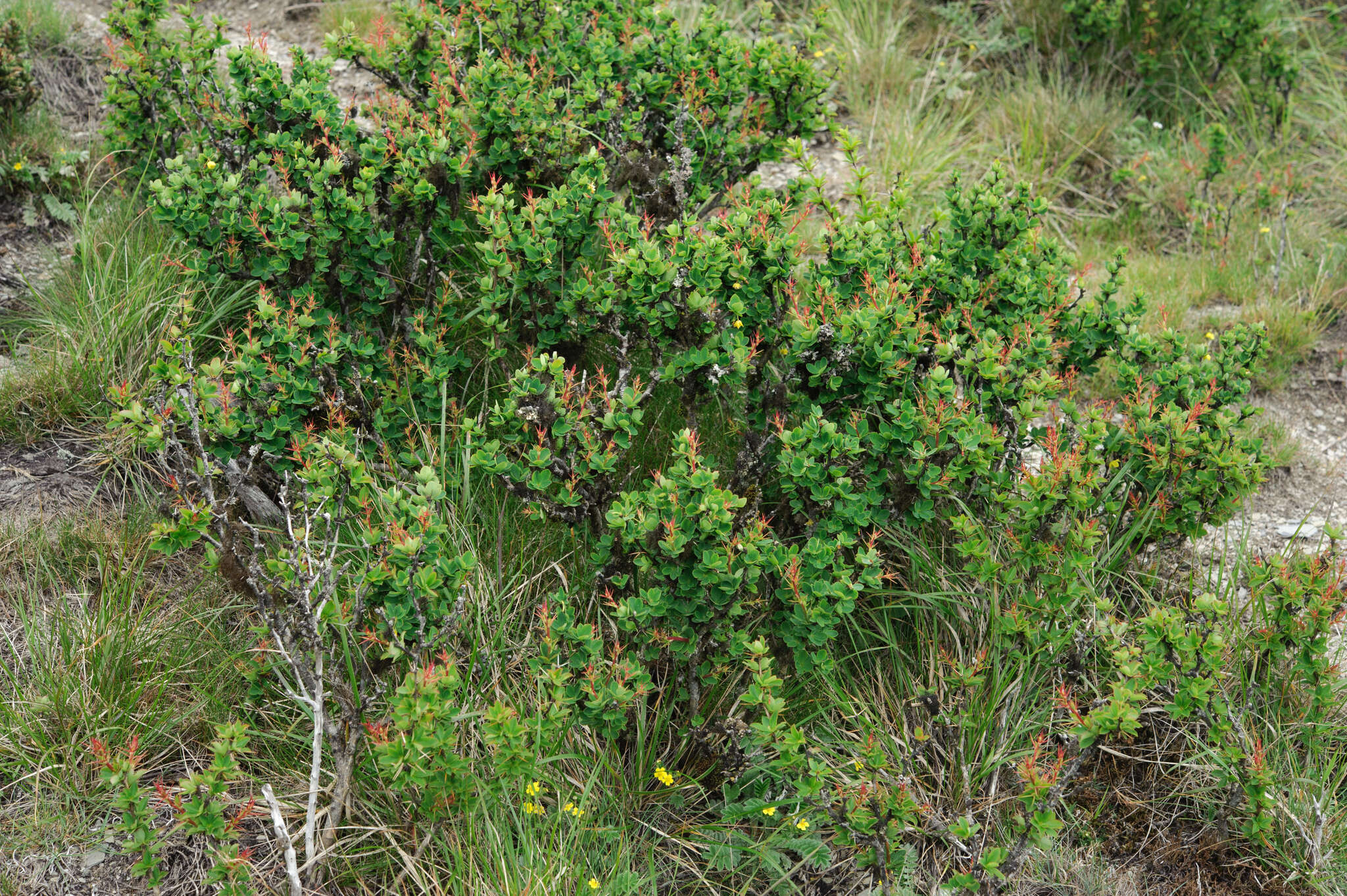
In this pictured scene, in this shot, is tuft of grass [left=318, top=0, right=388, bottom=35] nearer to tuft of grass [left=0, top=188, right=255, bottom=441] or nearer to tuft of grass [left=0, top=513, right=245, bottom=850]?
tuft of grass [left=0, top=188, right=255, bottom=441]

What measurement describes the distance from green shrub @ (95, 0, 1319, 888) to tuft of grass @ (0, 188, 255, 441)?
19 centimetres

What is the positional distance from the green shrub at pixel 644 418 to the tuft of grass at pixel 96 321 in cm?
19

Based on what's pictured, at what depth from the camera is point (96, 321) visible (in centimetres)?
378

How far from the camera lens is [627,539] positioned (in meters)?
2.76

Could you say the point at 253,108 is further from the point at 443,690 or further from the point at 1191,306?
the point at 1191,306

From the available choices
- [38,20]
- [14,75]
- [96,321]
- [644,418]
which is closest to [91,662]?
[96,321]

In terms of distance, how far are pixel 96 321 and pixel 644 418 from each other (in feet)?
6.63

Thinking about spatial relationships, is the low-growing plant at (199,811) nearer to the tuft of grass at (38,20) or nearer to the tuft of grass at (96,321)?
the tuft of grass at (96,321)

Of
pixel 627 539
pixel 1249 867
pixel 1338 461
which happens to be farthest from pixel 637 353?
pixel 1338 461

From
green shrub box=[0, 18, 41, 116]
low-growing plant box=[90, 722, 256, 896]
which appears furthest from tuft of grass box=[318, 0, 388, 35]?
low-growing plant box=[90, 722, 256, 896]

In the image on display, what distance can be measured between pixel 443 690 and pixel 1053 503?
5.62 feet

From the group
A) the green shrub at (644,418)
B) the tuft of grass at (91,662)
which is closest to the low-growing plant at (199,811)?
the green shrub at (644,418)

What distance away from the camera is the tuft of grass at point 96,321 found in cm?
367

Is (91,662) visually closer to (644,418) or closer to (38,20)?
(644,418)
